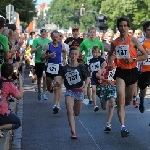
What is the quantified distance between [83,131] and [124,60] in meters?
1.66

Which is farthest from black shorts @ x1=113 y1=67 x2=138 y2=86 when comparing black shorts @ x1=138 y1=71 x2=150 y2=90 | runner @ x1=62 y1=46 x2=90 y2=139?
black shorts @ x1=138 y1=71 x2=150 y2=90

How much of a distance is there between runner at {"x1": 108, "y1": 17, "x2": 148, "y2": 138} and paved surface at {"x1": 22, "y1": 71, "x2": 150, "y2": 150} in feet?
1.71

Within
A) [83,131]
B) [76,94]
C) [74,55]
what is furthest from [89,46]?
[76,94]

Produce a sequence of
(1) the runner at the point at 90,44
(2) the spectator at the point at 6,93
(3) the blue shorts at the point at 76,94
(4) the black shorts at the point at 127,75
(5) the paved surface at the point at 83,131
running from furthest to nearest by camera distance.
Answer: (1) the runner at the point at 90,44, (3) the blue shorts at the point at 76,94, (4) the black shorts at the point at 127,75, (5) the paved surface at the point at 83,131, (2) the spectator at the point at 6,93

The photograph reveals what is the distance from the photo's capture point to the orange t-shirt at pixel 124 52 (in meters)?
10.3

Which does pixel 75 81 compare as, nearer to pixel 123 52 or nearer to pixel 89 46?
pixel 123 52

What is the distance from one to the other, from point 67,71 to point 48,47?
3867 mm

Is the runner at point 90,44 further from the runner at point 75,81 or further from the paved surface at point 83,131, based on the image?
the runner at point 75,81

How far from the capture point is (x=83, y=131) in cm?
1127

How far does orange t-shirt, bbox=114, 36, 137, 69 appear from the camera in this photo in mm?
10273

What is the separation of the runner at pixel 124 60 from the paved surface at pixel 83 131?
522 mm

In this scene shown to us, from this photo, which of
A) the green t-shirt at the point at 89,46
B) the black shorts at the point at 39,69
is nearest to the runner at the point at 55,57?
the green t-shirt at the point at 89,46

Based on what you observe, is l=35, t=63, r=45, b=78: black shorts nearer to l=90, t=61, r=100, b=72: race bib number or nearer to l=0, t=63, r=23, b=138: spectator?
l=90, t=61, r=100, b=72: race bib number

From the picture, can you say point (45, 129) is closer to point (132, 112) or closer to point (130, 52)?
point (130, 52)
